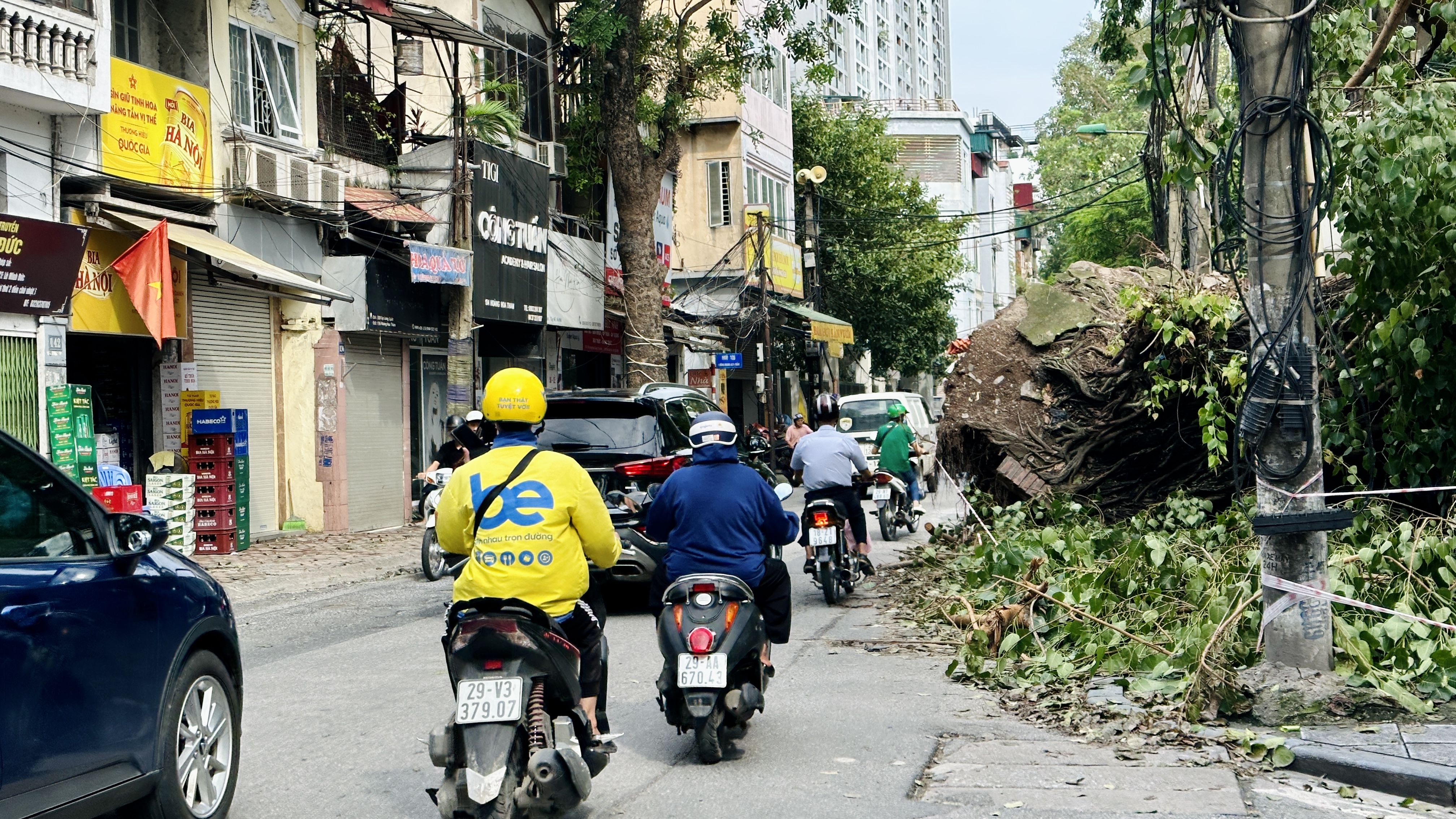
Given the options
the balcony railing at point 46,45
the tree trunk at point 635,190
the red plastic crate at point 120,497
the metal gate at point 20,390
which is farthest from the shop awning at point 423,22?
the red plastic crate at point 120,497

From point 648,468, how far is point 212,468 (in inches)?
316

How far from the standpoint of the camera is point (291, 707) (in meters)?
7.91

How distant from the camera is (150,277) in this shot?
15609mm

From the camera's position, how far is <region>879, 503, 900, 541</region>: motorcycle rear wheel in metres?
17.3

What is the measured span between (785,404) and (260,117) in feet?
95.4

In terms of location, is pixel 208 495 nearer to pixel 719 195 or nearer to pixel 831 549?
pixel 831 549

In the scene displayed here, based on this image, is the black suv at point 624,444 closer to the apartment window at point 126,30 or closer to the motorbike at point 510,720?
the motorbike at point 510,720

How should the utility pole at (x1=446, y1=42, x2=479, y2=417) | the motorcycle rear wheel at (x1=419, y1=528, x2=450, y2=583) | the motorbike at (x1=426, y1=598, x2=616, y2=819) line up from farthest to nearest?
1. the utility pole at (x1=446, y1=42, x2=479, y2=417)
2. the motorcycle rear wheel at (x1=419, y1=528, x2=450, y2=583)
3. the motorbike at (x1=426, y1=598, x2=616, y2=819)

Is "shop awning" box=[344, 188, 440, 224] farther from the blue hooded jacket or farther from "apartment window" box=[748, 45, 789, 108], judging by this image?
"apartment window" box=[748, 45, 789, 108]

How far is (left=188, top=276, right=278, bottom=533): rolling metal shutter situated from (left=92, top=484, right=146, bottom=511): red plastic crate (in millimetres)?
2857

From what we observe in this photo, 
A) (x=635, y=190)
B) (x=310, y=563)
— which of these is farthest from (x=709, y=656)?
(x=635, y=190)

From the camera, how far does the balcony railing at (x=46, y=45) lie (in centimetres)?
1408

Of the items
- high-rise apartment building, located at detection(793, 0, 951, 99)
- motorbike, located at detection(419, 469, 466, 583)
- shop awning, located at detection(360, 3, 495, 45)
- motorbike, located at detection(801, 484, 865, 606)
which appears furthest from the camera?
high-rise apartment building, located at detection(793, 0, 951, 99)

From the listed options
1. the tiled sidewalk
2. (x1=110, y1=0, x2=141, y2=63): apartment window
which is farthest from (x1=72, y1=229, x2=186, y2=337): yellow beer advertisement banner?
the tiled sidewalk
